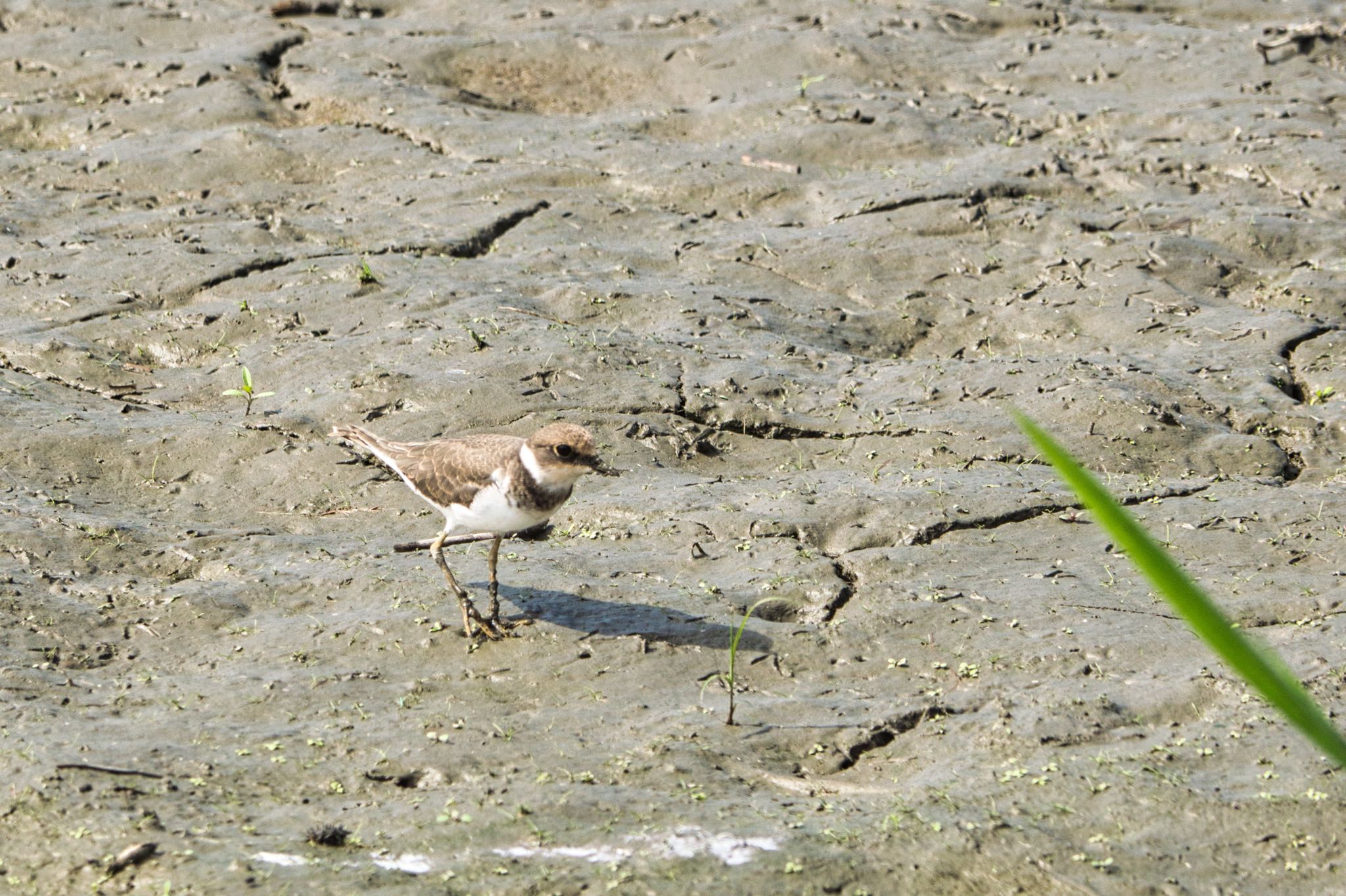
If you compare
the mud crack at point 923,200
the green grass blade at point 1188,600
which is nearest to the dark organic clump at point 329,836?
the green grass blade at point 1188,600

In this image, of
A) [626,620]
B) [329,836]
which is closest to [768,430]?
[626,620]

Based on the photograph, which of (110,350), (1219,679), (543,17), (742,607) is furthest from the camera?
(543,17)

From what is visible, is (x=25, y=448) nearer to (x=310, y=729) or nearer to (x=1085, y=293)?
(x=310, y=729)

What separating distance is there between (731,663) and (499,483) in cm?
126

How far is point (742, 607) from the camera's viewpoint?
228 inches

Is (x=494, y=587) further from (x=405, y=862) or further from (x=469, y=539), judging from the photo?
(x=405, y=862)

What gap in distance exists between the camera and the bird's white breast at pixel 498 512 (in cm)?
541

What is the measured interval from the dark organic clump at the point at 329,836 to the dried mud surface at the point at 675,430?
0.32 feet

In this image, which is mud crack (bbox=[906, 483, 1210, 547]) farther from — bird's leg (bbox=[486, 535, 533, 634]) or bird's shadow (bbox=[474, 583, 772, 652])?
bird's leg (bbox=[486, 535, 533, 634])

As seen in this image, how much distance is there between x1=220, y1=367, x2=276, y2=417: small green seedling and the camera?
7.44m

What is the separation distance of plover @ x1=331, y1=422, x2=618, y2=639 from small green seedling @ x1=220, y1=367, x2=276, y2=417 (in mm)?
2061

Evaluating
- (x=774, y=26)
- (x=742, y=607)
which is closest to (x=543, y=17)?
(x=774, y=26)

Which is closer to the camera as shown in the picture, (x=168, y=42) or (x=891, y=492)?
(x=891, y=492)

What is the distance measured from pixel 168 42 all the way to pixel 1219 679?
A: 1091cm
